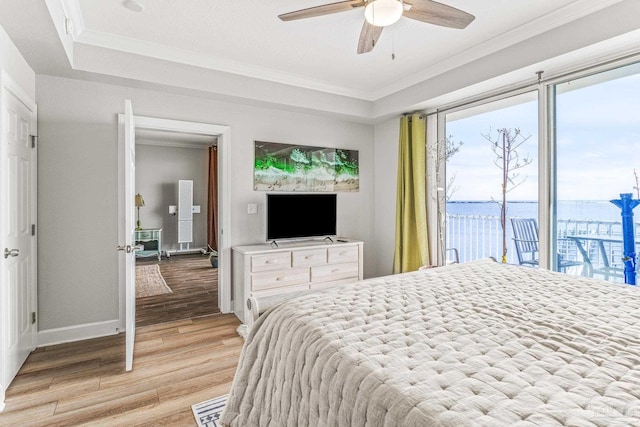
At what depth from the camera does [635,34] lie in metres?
2.29

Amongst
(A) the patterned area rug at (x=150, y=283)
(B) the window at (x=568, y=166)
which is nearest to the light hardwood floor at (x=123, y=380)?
(A) the patterned area rug at (x=150, y=283)

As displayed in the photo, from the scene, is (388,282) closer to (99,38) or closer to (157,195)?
(99,38)

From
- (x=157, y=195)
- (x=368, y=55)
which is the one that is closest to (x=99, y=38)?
(x=368, y=55)

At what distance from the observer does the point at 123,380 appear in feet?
Result: 7.76

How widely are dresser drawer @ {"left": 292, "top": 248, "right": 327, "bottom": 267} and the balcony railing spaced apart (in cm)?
158

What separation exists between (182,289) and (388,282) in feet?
12.4

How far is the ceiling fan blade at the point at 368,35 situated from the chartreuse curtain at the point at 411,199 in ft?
6.27

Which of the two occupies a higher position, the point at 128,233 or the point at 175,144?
the point at 175,144

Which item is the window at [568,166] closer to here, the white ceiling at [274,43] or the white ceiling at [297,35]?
the white ceiling at [274,43]

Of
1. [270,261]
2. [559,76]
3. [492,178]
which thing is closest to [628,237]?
[492,178]

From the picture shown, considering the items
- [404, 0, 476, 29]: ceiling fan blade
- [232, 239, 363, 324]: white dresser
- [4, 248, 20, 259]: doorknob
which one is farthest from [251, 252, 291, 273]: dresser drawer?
[404, 0, 476, 29]: ceiling fan blade

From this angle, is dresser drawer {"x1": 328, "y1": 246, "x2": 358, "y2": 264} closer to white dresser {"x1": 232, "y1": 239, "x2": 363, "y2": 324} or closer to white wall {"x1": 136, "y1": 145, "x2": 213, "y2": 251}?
white dresser {"x1": 232, "y1": 239, "x2": 363, "y2": 324}

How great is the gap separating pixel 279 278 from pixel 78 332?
1.92 metres

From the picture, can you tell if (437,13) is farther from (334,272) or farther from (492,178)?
(334,272)
